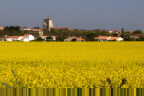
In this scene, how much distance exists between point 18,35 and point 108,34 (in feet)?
54.3

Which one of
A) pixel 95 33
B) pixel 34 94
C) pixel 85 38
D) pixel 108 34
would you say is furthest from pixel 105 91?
pixel 108 34

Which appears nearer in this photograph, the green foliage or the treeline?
the treeline

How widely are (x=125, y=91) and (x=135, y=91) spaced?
0.44 ft

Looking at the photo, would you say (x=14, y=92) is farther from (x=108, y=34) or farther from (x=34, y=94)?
(x=108, y=34)

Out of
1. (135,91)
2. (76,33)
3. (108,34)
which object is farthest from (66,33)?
(135,91)

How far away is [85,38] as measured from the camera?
6006cm

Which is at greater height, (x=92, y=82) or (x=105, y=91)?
(x=105, y=91)

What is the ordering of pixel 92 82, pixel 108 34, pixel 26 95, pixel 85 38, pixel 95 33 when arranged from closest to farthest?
pixel 26 95, pixel 92 82, pixel 85 38, pixel 95 33, pixel 108 34

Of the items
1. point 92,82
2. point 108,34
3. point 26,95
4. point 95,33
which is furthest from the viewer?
point 108,34

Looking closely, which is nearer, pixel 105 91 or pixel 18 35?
pixel 105 91

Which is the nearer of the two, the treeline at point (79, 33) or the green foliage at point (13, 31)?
the treeline at point (79, 33)

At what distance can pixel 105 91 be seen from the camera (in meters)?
5.12

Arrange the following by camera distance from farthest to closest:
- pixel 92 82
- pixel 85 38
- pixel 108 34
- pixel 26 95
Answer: pixel 108 34 → pixel 85 38 → pixel 92 82 → pixel 26 95

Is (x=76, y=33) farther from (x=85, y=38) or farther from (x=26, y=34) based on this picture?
(x=26, y=34)
